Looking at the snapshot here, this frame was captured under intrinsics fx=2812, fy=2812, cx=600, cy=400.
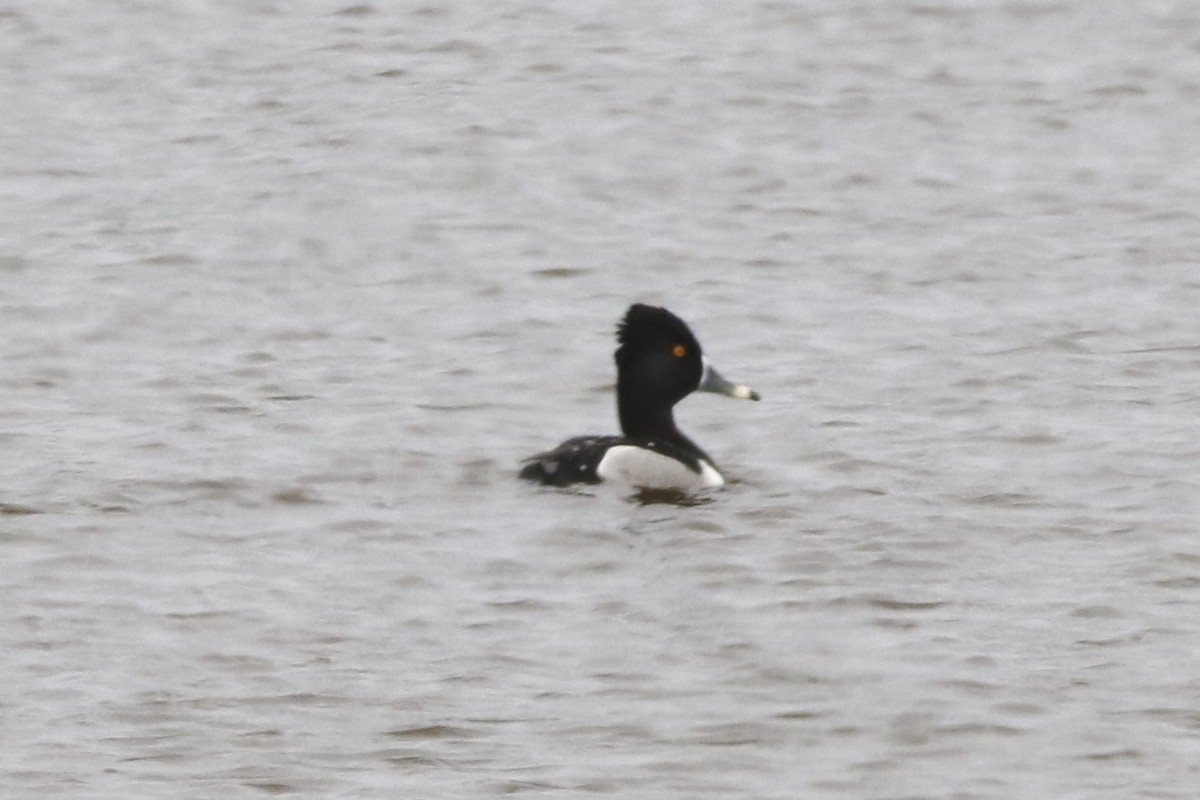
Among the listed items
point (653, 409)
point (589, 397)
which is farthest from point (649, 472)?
point (589, 397)

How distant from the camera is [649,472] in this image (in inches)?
505

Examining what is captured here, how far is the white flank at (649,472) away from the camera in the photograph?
12.8 meters

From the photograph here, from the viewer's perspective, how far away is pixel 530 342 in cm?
1588

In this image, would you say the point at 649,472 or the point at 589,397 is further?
the point at 589,397

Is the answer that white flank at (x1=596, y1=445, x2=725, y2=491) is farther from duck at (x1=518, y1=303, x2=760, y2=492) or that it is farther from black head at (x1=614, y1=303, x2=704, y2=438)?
black head at (x1=614, y1=303, x2=704, y2=438)

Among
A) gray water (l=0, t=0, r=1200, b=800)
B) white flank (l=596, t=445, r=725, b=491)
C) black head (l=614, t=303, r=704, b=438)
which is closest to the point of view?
gray water (l=0, t=0, r=1200, b=800)

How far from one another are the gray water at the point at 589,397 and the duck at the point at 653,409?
0.83 feet

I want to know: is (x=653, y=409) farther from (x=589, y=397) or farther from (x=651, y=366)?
(x=589, y=397)

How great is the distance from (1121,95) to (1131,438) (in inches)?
339

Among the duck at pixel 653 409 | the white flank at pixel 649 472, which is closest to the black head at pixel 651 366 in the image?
the duck at pixel 653 409

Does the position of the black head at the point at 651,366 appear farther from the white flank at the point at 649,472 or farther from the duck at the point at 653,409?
the white flank at the point at 649,472

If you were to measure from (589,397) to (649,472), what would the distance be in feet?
7.05

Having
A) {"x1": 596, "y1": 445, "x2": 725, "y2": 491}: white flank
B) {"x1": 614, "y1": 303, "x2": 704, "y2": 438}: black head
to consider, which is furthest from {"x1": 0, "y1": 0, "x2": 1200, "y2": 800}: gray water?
{"x1": 614, "y1": 303, "x2": 704, "y2": 438}: black head

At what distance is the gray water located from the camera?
904cm
